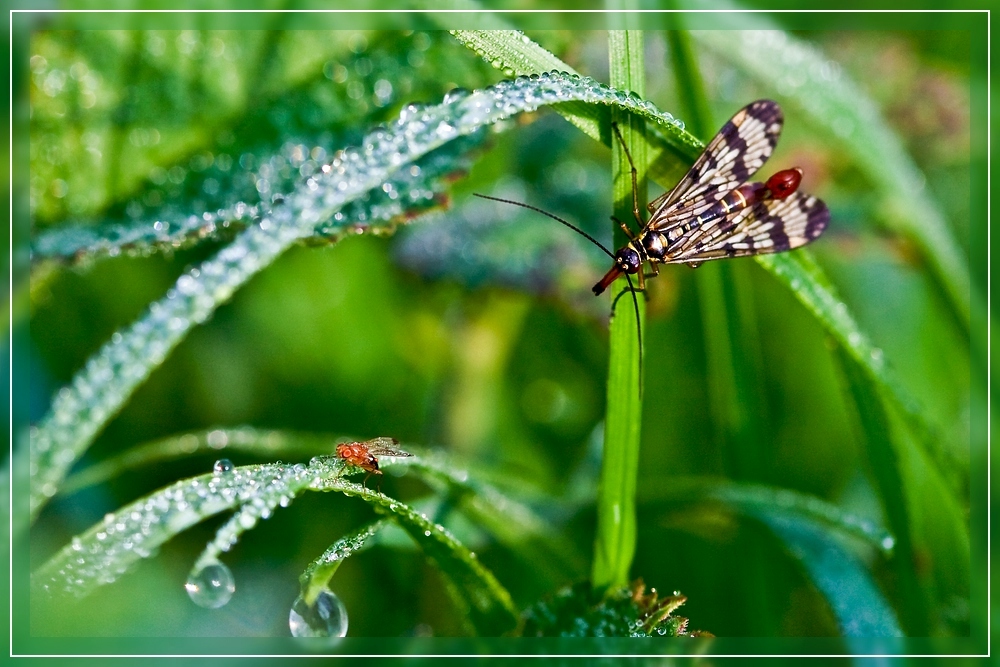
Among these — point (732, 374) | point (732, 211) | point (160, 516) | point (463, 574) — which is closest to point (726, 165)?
point (732, 211)

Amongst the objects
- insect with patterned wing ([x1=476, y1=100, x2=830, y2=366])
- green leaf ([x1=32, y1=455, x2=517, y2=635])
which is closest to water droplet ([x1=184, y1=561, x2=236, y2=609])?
green leaf ([x1=32, y1=455, x2=517, y2=635])

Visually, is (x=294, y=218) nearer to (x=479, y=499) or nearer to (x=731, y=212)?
(x=479, y=499)

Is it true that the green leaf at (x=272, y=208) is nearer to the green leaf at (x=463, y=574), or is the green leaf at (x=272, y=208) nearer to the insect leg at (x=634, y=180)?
the insect leg at (x=634, y=180)

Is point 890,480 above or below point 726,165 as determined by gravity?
below

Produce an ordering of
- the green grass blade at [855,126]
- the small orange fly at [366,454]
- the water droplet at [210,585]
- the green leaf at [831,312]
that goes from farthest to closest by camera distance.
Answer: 1. the green grass blade at [855,126]
2. the green leaf at [831,312]
3. the small orange fly at [366,454]
4. the water droplet at [210,585]

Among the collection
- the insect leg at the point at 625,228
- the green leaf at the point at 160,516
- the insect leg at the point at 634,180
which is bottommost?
the green leaf at the point at 160,516

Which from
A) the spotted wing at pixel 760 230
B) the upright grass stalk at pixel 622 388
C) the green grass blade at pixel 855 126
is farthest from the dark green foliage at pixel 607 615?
the green grass blade at pixel 855 126

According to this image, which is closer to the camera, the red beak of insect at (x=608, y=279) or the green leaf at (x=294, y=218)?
the green leaf at (x=294, y=218)

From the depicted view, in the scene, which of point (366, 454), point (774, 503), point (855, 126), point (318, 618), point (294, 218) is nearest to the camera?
point (294, 218)
